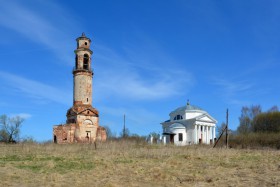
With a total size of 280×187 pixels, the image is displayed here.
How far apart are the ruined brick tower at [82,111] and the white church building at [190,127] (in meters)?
13.3

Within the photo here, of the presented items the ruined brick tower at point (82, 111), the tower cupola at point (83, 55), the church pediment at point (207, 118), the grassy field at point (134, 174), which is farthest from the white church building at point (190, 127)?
the grassy field at point (134, 174)

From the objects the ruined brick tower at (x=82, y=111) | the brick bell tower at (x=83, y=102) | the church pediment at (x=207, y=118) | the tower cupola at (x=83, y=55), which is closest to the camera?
the ruined brick tower at (x=82, y=111)

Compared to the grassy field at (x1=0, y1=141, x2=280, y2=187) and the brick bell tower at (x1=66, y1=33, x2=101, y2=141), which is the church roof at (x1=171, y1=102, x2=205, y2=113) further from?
the grassy field at (x1=0, y1=141, x2=280, y2=187)

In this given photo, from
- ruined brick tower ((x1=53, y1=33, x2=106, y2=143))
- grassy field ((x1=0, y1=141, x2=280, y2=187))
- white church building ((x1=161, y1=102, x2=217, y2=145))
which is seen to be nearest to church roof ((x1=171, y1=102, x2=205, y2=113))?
white church building ((x1=161, y1=102, x2=217, y2=145))

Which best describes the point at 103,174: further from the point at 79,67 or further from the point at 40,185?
the point at 79,67

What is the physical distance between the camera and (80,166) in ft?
45.8

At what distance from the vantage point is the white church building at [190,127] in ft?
164

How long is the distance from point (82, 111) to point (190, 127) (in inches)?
767

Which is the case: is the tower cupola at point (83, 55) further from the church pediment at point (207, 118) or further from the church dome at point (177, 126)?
the church pediment at point (207, 118)

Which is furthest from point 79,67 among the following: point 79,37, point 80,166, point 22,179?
point 22,179

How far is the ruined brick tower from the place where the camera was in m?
37.3

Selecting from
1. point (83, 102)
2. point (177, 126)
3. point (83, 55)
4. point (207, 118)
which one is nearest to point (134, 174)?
point (83, 102)

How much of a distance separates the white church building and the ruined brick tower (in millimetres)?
13278

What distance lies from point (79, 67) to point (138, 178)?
29016 mm
